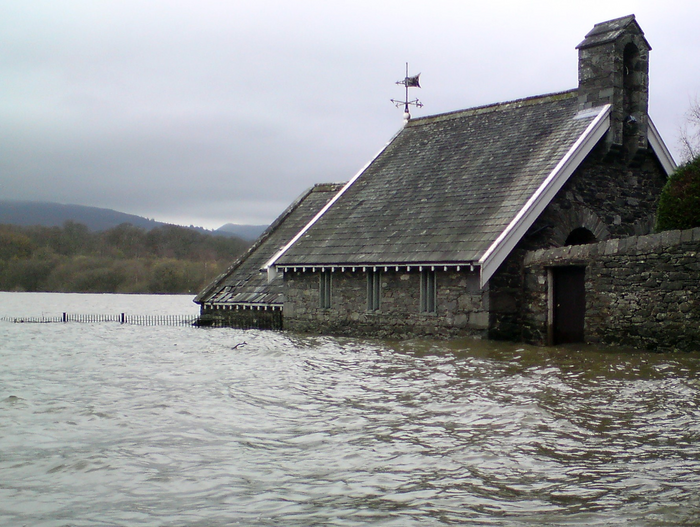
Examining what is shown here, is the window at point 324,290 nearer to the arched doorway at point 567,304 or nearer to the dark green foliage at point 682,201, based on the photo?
the arched doorway at point 567,304

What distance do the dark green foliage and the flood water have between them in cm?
280

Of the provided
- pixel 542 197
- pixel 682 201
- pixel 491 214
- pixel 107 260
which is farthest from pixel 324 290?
pixel 107 260

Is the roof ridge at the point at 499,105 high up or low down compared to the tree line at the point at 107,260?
up

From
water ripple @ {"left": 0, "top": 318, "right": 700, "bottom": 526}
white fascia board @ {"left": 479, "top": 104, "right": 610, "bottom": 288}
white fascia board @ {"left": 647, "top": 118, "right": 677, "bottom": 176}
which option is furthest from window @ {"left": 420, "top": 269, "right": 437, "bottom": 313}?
white fascia board @ {"left": 647, "top": 118, "right": 677, "bottom": 176}

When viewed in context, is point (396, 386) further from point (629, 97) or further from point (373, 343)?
point (629, 97)

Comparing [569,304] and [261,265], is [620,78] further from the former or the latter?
[261,265]

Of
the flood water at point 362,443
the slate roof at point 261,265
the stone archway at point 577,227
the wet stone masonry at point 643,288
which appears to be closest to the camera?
the flood water at point 362,443

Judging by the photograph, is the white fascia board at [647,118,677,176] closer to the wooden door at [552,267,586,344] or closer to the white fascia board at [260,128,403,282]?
the wooden door at [552,267,586,344]

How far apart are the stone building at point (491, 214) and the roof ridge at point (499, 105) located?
0.21 ft

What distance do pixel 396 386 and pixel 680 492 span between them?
19.9 feet

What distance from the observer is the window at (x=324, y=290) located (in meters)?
21.5

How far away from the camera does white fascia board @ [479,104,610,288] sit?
55.7ft

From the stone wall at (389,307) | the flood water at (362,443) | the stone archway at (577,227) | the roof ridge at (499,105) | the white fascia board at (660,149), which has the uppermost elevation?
the roof ridge at (499,105)

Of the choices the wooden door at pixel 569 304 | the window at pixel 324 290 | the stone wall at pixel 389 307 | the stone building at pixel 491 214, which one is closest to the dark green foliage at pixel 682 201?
the wooden door at pixel 569 304
